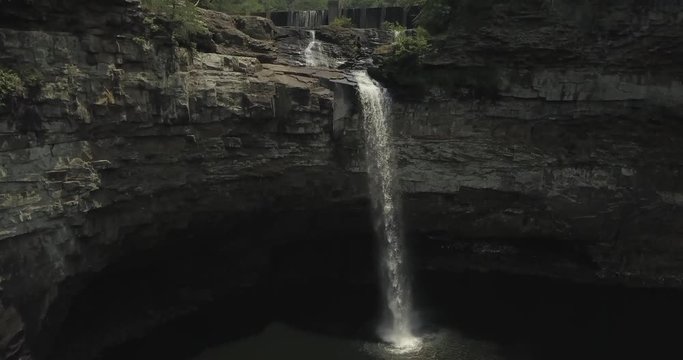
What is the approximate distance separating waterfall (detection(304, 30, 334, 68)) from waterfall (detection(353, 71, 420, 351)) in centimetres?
144

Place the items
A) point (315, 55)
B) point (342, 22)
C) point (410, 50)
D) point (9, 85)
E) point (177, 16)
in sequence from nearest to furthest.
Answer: point (9, 85) < point (177, 16) < point (410, 50) < point (315, 55) < point (342, 22)

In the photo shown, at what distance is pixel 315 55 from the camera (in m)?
19.6

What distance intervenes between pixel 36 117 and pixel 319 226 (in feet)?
33.9

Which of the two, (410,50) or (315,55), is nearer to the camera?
(410,50)

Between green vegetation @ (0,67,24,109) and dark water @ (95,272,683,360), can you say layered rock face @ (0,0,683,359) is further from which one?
dark water @ (95,272,683,360)

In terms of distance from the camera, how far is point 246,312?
1841cm

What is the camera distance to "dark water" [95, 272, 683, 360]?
53.1ft

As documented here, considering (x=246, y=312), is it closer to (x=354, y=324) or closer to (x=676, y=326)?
(x=354, y=324)

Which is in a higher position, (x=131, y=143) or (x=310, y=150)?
(x=131, y=143)

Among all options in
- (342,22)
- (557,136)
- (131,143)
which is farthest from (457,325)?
(342,22)

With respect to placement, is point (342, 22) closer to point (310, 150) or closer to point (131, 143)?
point (310, 150)

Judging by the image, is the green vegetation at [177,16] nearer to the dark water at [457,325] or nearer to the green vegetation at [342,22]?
the green vegetation at [342,22]

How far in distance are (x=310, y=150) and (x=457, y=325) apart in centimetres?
784

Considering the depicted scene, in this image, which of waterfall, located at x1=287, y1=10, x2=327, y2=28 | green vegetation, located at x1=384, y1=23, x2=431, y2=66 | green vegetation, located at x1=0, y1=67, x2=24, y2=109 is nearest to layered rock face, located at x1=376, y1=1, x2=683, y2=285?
green vegetation, located at x1=384, y1=23, x2=431, y2=66
